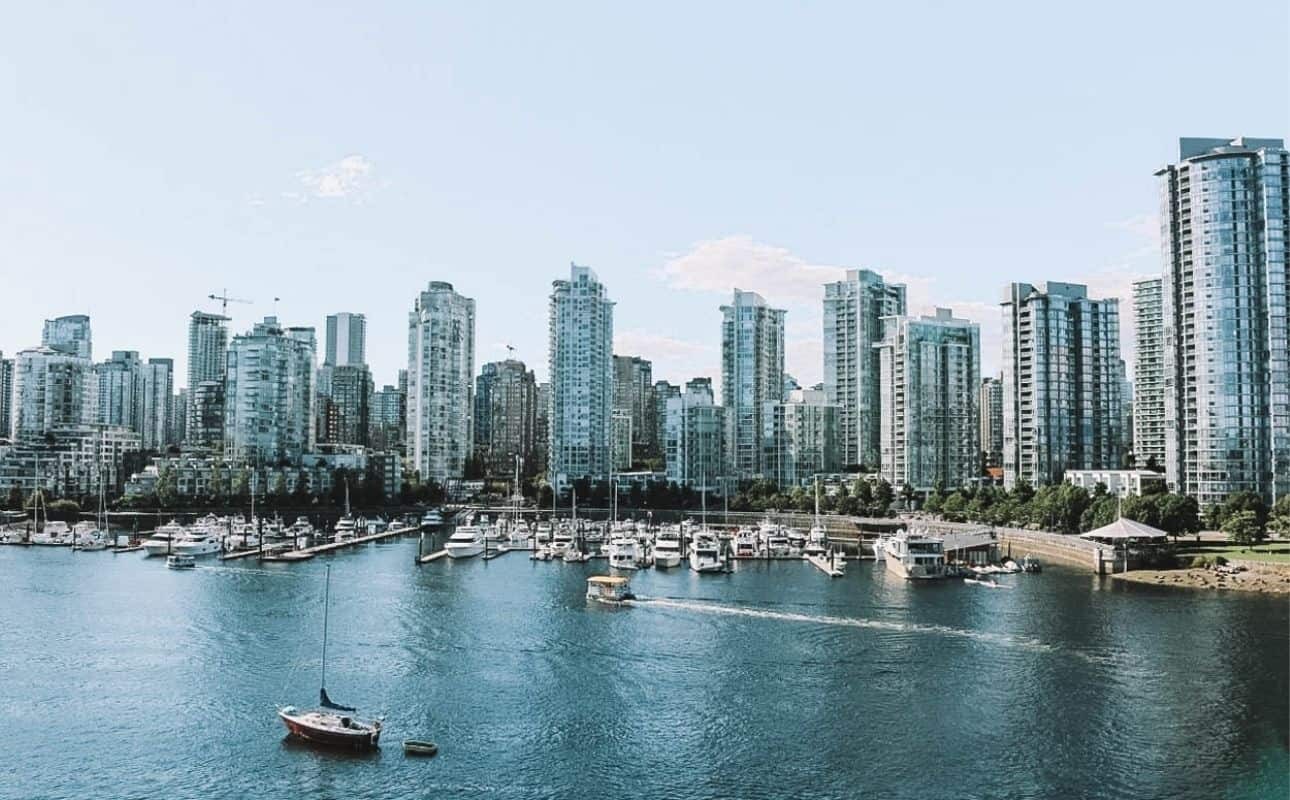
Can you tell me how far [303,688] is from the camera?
42062mm

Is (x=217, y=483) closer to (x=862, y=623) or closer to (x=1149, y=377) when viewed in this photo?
(x=862, y=623)

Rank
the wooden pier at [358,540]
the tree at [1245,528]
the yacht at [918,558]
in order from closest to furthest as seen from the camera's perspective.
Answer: the yacht at [918,558]
the tree at [1245,528]
the wooden pier at [358,540]

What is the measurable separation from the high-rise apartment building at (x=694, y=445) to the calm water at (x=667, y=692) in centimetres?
10405

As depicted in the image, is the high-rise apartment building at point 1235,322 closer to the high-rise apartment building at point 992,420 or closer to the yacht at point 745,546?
the yacht at point 745,546

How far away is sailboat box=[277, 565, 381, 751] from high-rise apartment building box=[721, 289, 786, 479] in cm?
13839

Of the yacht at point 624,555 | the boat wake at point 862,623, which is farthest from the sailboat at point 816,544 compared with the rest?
the boat wake at point 862,623

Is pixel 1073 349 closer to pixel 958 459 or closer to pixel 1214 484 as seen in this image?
pixel 958 459

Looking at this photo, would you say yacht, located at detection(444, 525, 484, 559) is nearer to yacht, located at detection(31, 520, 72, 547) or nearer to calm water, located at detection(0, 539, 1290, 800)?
calm water, located at detection(0, 539, 1290, 800)

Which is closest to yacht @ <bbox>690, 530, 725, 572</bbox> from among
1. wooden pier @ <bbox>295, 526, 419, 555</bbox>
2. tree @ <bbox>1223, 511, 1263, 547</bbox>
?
wooden pier @ <bbox>295, 526, 419, 555</bbox>

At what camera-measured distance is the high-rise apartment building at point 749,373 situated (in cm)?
17400

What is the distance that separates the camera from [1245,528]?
3088 inches

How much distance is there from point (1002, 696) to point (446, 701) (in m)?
21.4

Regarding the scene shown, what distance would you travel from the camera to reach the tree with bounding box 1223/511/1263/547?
78.5m

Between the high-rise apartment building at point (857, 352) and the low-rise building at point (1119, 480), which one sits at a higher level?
the high-rise apartment building at point (857, 352)
